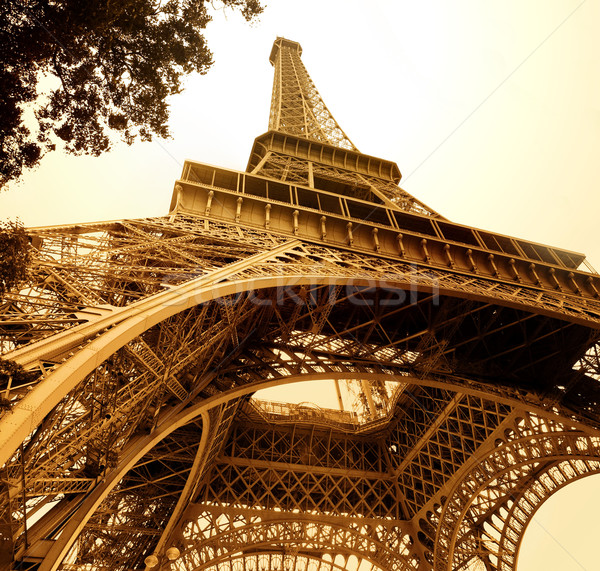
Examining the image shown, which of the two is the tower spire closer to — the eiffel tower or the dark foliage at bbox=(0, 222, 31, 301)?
the eiffel tower

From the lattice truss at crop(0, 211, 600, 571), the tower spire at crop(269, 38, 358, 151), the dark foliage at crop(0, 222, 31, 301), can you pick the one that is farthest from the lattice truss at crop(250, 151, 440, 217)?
the dark foliage at crop(0, 222, 31, 301)

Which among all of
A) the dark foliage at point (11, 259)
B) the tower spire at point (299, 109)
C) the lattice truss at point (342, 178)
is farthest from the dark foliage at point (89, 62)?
the tower spire at point (299, 109)

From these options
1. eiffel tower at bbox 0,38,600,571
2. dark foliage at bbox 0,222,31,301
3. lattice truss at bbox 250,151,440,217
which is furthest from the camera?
lattice truss at bbox 250,151,440,217

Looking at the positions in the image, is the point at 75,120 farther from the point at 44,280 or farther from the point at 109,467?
the point at 109,467

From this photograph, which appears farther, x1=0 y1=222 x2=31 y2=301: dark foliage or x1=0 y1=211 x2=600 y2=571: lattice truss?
x1=0 y1=211 x2=600 y2=571: lattice truss

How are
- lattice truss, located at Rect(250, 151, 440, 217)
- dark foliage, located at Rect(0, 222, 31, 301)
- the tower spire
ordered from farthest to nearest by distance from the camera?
the tower spire → lattice truss, located at Rect(250, 151, 440, 217) → dark foliage, located at Rect(0, 222, 31, 301)

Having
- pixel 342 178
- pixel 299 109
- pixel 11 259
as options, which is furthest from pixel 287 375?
pixel 299 109

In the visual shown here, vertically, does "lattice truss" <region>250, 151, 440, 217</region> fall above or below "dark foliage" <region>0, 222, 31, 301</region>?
above
